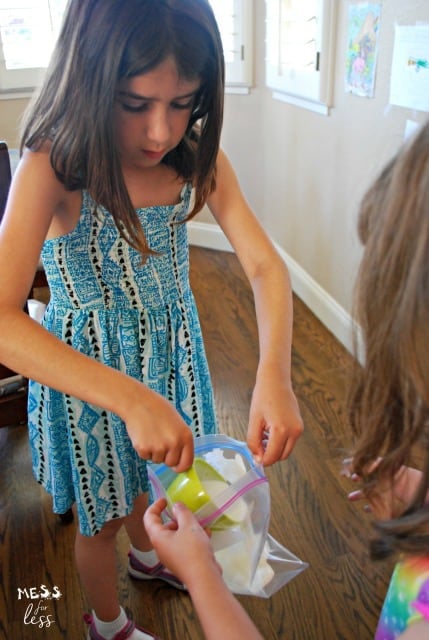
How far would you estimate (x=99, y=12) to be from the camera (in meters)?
0.76

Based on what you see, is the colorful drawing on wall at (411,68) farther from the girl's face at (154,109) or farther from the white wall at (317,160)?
the girl's face at (154,109)

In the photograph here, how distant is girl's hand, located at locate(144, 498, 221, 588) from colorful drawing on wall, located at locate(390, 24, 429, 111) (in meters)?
1.30

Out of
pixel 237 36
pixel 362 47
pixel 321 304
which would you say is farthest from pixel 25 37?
pixel 321 304

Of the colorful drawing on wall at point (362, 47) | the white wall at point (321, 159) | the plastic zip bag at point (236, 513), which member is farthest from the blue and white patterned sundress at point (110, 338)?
the colorful drawing on wall at point (362, 47)

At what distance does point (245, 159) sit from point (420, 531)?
2611mm

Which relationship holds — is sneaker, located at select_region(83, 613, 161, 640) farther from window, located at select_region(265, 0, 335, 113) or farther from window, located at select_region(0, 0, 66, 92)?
window, located at select_region(0, 0, 66, 92)

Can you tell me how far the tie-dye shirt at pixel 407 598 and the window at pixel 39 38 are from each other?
8.55ft

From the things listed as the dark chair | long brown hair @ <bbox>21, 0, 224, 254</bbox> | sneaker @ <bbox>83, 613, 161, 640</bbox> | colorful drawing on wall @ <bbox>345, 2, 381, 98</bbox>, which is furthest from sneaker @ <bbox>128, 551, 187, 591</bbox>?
colorful drawing on wall @ <bbox>345, 2, 381, 98</bbox>

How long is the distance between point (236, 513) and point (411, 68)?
1340 millimetres

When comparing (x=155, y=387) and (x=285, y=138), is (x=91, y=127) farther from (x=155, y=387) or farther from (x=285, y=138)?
(x=285, y=138)

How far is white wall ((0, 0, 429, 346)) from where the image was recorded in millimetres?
1782

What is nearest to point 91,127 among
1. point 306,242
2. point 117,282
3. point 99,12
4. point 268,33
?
point 99,12

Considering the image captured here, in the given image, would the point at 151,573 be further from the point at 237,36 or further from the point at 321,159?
the point at 237,36

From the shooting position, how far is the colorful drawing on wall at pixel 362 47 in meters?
1.77
